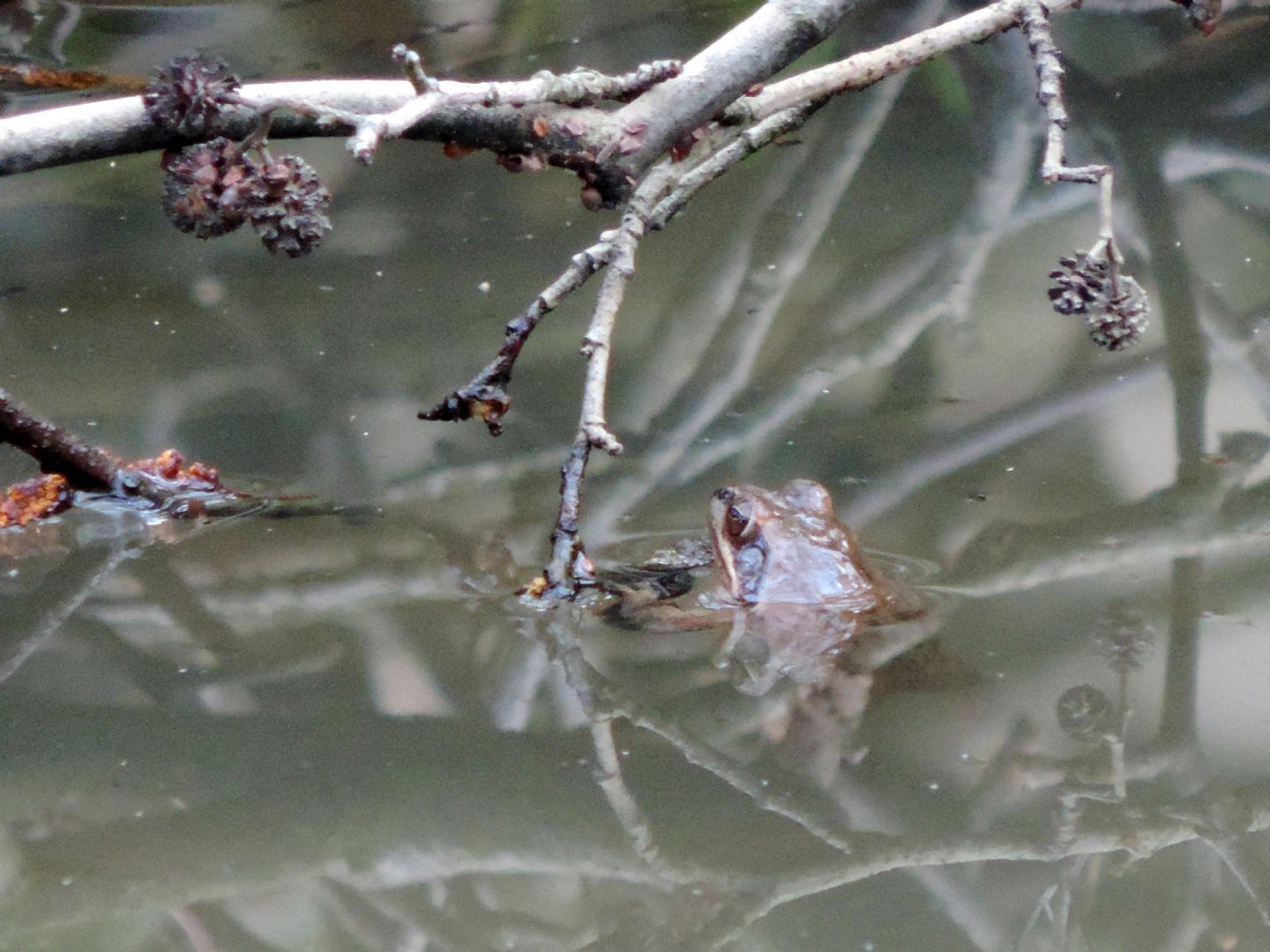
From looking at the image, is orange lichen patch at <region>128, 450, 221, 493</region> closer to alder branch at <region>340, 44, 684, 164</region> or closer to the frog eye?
the frog eye

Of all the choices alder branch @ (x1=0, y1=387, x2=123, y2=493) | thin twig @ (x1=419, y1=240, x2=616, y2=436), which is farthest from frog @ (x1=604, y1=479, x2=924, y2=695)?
alder branch @ (x1=0, y1=387, x2=123, y2=493)

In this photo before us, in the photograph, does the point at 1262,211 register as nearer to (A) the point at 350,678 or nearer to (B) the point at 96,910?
(A) the point at 350,678

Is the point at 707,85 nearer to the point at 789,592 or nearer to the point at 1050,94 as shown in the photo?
the point at 1050,94

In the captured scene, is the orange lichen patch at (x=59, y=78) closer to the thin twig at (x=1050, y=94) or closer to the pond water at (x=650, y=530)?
the pond water at (x=650, y=530)

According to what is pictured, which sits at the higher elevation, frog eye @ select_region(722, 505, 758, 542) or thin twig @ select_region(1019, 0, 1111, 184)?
thin twig @ select_region(1019, 0, 1111, 184)

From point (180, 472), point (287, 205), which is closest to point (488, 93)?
point (287, 205)
